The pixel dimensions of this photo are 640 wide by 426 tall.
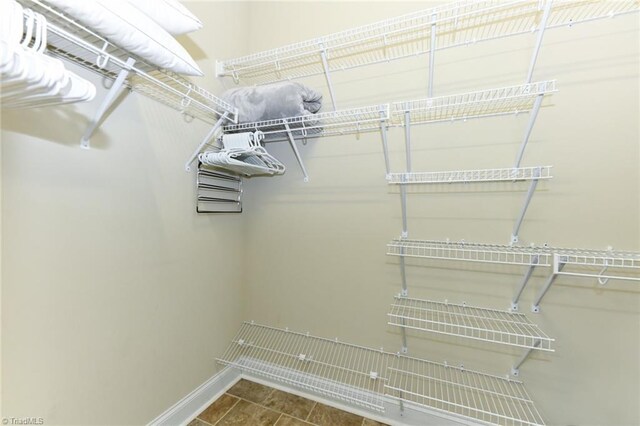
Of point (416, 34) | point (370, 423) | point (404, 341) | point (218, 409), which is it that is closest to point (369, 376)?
point (370, 423)

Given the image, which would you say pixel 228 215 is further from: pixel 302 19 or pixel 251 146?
pixel 302 19

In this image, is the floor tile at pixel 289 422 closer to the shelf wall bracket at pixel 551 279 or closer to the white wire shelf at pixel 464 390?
the white wire shelf at pixel 464 390

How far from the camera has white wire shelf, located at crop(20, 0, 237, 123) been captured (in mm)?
786

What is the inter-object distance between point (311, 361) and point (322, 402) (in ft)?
0.78

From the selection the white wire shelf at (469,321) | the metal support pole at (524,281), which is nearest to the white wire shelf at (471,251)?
the metal support pole at (524,281)

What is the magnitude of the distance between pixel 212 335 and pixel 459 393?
1493 mm

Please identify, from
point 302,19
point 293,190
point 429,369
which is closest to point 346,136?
point 293,190

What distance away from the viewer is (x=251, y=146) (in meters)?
1.48

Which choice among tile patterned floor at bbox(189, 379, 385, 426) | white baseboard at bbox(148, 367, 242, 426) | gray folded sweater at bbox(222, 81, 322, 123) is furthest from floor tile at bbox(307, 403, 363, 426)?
gray folded sweater at bbox(222, 81, 322, 123)

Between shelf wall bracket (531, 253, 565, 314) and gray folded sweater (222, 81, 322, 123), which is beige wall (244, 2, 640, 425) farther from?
gray folded sweater (222, 81, 322, 123)

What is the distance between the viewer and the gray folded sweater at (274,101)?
1.44 meters

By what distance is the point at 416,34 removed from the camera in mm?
1437

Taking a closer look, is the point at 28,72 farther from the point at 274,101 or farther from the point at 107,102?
the point at 274,101

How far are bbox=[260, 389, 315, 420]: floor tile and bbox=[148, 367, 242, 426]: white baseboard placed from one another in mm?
306
